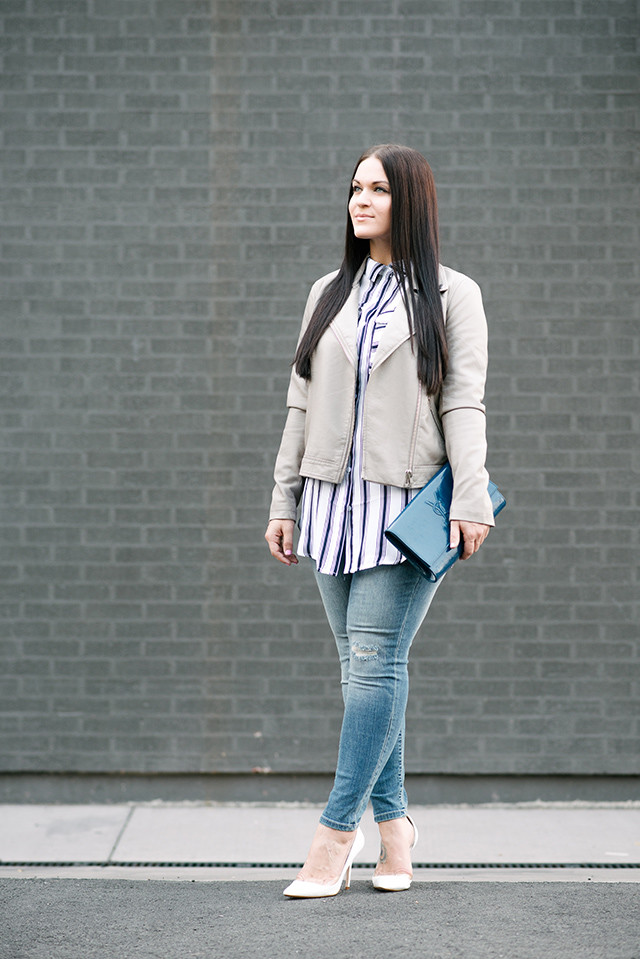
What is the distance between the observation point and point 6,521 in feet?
14.4

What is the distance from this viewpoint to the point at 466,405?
298 centimetres

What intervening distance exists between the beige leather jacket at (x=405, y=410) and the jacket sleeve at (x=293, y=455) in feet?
0.33

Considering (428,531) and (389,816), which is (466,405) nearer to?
(428,531)

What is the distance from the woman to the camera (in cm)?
296

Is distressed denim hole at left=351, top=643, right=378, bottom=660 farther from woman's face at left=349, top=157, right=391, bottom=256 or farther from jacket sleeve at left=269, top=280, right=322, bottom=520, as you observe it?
woman's face at left=349, top=157, right=391, bottom=256

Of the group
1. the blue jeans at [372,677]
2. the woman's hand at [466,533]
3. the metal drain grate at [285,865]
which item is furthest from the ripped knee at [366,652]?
the metal drain grate at [285,865]

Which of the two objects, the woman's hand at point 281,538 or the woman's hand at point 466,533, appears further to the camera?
the woman's hand at point 281,538

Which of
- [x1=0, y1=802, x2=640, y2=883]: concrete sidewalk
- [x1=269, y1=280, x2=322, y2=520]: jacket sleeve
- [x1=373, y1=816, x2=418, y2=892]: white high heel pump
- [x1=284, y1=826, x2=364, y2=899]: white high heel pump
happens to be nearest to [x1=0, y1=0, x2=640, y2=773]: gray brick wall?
[x1=0, y1=802, x2=640, y2=883]: concrete sidewalk

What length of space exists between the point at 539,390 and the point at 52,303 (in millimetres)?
2063

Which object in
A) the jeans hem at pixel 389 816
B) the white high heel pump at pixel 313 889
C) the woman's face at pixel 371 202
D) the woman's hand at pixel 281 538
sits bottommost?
the white high heel pump at pixel 313 889

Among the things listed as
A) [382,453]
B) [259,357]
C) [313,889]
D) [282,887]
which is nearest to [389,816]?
[313,889]

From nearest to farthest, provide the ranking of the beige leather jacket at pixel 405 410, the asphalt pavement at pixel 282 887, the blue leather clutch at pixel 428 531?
the asphalt pavement at pixel 282 887 < the blue leather clutch at pixel 428 531 < the beige leather jacket at pixel 405 410

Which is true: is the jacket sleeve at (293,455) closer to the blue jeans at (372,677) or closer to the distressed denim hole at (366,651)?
the blue jeans at (372,677)

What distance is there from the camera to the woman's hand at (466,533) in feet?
9.46
